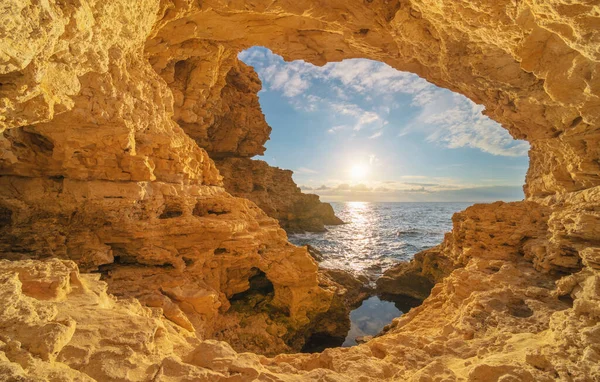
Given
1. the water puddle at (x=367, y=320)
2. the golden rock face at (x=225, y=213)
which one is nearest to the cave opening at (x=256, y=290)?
the golden rock face at (x=225, y=213)

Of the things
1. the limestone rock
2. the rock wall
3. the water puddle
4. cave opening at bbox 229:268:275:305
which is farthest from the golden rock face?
the limestone rock

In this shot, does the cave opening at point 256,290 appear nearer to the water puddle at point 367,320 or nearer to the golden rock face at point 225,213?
the golden rock face at point 225,213

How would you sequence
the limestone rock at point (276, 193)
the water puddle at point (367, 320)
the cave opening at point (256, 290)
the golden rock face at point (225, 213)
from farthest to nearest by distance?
the limestone rock at point (276, 193) → the water puddle at point (367, 320) → the cave opening at point (256, 290) → the golden rock face at point (225, 213)

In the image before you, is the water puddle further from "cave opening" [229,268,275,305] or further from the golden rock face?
"cave opening" [229,268,275,305]

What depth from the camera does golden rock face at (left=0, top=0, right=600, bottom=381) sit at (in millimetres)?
2975

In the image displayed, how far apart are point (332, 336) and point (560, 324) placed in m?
9.42

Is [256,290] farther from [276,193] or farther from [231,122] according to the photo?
[276,193]

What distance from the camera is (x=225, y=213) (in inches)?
342

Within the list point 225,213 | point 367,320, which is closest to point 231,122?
point 225,213

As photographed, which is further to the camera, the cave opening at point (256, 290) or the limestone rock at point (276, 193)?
the limestone rock at point (276, 193)

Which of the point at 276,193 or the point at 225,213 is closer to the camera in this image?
the point at 225,213

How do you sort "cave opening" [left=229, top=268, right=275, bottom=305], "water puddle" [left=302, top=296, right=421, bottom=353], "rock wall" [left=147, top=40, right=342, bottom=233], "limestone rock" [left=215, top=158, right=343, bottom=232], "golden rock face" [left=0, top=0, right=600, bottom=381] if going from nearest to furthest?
"golden rock face" [left=0, top=0, right=600, bottom=381] → "cave opening" [left=229, top=268, right=275, bottom=305] → "water puddle" [left=302, top=296, right=421, bottom=353] → "rock wall" [left=147, top=40, right=342, bottom=233] → "limestone rock" [left=215, top=158, right=343, bottom=232]

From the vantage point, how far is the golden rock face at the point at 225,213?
2.97 m

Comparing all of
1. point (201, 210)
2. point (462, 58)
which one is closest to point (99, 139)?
point (201, 210)
